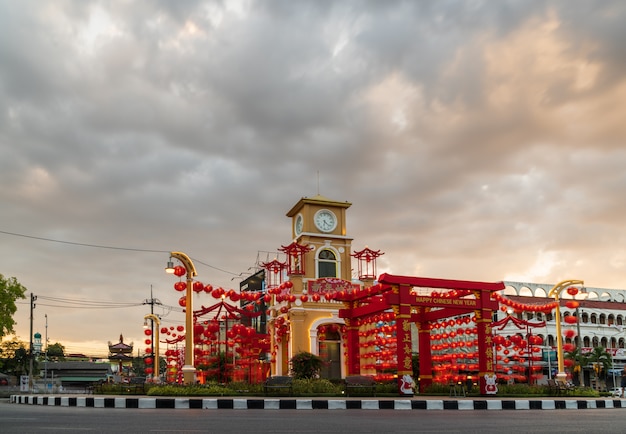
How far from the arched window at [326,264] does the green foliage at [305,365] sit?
7299 millimetres

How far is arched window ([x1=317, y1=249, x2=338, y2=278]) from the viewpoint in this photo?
3556 centimetres

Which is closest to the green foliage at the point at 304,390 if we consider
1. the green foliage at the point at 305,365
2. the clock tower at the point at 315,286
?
the green foliage at the point at 305,365

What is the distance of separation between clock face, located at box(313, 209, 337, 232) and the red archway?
357 inches

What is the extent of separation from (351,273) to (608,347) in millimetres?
33323

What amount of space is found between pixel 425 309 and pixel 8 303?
1040 inches

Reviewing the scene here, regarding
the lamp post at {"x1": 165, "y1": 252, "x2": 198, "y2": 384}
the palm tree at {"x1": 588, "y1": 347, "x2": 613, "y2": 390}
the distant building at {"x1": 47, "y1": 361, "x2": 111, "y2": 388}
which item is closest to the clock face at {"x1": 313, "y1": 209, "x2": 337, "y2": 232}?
the lamp post at {"x1": 165, "y1": 252, "x2": 198, "y2": 384}

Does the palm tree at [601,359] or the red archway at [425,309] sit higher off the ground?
the red archway at [425,309]

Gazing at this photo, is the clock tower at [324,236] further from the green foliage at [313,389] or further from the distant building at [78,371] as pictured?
the distant building at [78,371]

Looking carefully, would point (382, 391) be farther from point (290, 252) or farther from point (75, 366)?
point (75, 366)

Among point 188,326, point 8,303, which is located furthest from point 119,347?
point 188,326

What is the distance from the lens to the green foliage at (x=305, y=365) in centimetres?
2834

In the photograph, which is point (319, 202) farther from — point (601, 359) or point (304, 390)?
point (601, 359)

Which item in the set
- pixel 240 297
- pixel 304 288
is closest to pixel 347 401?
pixel 240 297

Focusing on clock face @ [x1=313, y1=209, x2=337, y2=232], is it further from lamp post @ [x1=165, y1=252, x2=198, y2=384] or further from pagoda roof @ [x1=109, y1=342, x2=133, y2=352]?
pagoda roof @ [x1=109, y1=342, x2=133, y2=352]
